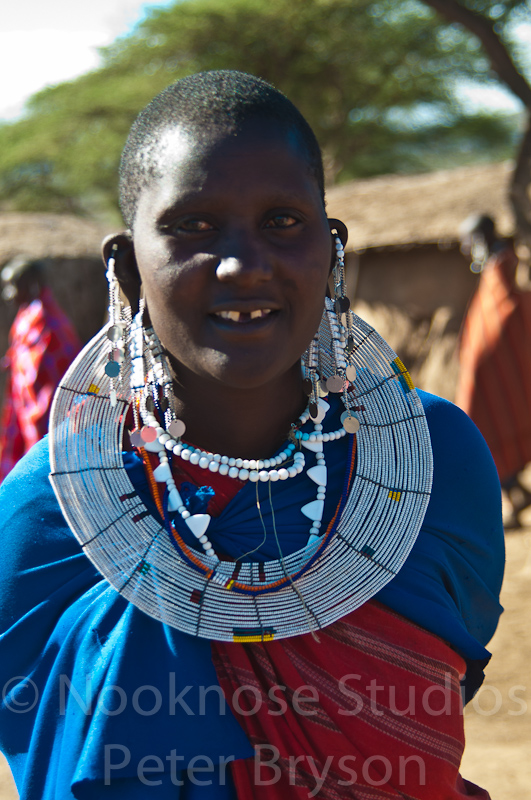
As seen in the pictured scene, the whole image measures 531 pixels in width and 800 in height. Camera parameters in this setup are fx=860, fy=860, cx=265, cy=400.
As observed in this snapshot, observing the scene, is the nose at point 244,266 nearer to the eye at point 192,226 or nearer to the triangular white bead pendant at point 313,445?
the eye at point 192,226

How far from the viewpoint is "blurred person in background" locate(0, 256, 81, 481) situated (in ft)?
18.1

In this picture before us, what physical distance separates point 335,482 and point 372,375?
0.90ft

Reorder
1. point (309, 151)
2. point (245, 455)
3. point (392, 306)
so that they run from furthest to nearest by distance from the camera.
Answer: point (392, 306) < point (245, 455) < point (309, 151)

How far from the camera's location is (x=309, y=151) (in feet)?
5.46

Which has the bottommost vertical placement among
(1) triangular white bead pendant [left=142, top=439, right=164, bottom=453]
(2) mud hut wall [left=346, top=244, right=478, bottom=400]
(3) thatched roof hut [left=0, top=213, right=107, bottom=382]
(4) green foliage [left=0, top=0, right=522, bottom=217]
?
(1) triangular white bead pendant [left=142, top=439, right=164, bottom=453]

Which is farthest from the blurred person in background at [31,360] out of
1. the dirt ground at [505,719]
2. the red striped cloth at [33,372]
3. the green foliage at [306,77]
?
the green foliage at [306,77]

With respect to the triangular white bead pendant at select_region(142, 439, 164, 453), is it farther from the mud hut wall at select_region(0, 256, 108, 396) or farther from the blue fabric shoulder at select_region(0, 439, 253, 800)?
the mud hut wall at select_region(0, 256, 108, 396)

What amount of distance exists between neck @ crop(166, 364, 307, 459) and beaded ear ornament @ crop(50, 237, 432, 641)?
35mm

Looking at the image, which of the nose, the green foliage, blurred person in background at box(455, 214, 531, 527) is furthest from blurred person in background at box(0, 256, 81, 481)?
the green foliage

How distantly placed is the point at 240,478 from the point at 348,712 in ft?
1.63

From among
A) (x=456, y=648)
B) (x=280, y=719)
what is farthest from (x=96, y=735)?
(x=456, y=648)

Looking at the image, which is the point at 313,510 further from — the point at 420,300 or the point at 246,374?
the point at 420,300

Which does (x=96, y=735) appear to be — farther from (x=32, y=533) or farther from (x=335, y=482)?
(x=335, y=482)

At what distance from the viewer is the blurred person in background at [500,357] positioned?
→ 6.36 meters
